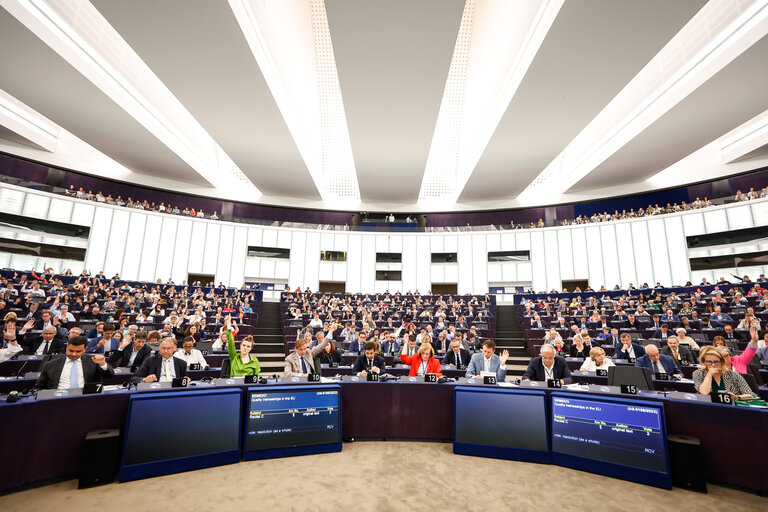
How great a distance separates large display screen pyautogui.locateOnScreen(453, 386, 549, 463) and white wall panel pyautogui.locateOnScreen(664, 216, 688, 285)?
19770 millimetres

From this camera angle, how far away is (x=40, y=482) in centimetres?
344

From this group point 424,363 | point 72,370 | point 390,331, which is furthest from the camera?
→ point 390,331

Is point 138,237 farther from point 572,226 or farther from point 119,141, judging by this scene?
point 572,226

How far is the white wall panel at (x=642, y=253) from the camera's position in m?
19.9

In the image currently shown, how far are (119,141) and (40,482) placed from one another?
17.5 m

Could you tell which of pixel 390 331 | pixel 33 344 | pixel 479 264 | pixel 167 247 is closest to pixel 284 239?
pixel 167 247

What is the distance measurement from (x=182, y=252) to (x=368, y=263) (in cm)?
1130

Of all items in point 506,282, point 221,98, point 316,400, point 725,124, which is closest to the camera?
point 316,400

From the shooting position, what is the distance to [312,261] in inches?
970

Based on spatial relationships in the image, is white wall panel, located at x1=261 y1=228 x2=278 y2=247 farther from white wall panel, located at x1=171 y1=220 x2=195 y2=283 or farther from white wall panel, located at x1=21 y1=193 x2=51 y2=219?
white wall panel, located at x1=21 y1=193 x2=51 y2=219

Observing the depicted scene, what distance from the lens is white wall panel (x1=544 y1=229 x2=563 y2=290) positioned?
74.0 ft

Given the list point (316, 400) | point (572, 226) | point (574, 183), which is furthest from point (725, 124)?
point (316, 400)

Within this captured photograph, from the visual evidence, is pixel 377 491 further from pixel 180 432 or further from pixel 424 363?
pixel 424 363

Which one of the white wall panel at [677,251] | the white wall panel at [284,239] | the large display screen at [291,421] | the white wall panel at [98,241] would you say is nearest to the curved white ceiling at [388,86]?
the white wall panel at [677,251]
